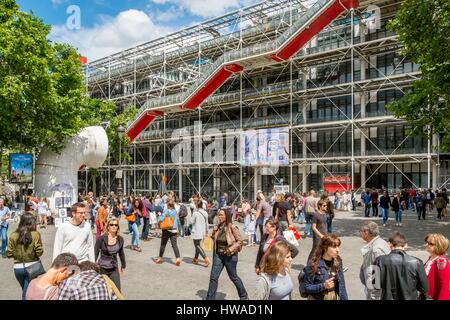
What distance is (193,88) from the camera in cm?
2878

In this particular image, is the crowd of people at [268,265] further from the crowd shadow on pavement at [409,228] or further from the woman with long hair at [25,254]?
the crowd shadow on pavement at [409,228]

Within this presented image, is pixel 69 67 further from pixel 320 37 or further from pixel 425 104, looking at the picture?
pixel 425 104

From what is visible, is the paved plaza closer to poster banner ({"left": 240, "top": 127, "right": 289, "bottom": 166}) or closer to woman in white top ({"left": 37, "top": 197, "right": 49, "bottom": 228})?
woman in white top ({"left": 37, "top": 197, "right": 49, "bottom": 228})

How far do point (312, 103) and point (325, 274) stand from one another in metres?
26.2

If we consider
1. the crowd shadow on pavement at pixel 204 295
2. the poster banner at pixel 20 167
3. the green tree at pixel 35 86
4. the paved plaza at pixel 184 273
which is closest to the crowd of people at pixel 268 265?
the crowd shadow on pavement at pixel 204 295

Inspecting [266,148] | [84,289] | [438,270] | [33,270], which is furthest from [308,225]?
[266,148]

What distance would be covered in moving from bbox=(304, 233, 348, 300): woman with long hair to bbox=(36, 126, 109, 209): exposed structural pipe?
21.0 m

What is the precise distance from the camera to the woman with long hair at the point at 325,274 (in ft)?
13.3

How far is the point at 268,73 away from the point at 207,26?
5.96 m

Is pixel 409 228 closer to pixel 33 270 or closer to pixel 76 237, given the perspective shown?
pixel 76 237

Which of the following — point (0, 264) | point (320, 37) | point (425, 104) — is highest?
point (320, 37)

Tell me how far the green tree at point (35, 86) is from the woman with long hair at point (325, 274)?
64.9ft

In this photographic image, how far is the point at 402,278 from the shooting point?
167 inches
